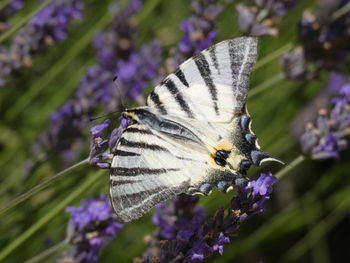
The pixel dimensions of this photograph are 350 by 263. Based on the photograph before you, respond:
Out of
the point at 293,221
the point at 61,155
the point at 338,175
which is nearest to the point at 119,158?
the point at 61,155

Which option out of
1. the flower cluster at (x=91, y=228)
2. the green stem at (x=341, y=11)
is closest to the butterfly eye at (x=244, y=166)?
the flower cluster at (x=91, y=228)

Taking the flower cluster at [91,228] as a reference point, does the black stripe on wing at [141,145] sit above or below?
above

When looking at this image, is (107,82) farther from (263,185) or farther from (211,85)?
(263,185)

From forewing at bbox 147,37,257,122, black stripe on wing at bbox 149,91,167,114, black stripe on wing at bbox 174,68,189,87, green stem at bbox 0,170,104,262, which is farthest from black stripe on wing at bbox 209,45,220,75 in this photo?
green stem at bbox 0,170,104,262

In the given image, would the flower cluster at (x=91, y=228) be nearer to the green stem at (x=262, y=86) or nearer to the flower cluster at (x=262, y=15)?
the green stem at (x=262, y=86)

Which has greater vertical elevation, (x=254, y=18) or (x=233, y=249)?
(x=254, y=18)

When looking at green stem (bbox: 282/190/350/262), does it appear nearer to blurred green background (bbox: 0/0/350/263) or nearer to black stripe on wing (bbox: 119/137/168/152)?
blurred green background (bbox: 0/0/350/263)

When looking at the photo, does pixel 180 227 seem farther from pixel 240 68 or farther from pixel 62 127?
pixel 62 127
